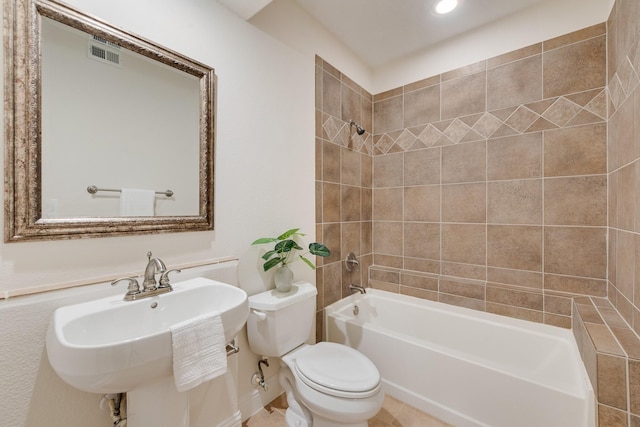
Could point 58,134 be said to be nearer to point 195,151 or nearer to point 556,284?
point 195,151

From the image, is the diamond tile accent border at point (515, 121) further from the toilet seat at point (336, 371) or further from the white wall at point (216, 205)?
the toilet seat at point (336, 371)

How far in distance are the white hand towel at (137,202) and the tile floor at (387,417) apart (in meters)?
1.29

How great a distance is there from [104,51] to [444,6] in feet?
Result: 6.47

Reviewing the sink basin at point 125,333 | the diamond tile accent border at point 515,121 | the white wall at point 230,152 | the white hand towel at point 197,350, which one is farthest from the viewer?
the diamond tile accent border at point 515,121

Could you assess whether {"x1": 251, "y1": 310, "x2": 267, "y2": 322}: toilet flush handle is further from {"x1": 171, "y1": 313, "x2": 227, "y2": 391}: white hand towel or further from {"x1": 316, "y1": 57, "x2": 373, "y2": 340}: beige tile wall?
{"x1": 316, "y1": 57, "x2": 373, "y2": 340}: beige tile wall

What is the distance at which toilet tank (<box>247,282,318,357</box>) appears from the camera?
1.40m

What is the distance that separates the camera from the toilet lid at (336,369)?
1.20 metres

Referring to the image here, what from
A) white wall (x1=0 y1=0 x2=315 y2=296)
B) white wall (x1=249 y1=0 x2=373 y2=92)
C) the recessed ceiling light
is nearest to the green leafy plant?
white wall (x1=0 y1=0 x2=315 y2=296)

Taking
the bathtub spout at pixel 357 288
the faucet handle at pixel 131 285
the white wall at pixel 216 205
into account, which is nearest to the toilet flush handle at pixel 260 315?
the white wall at pixel 216 205

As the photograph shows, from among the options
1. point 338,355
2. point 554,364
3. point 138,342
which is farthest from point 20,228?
point 554,364

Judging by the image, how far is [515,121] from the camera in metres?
1.86

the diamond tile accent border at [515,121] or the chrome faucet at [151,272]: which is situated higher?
the diamond tile accent border at [515,121]

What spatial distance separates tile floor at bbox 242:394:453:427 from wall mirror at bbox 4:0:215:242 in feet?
3.84

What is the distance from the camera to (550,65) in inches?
68.7
